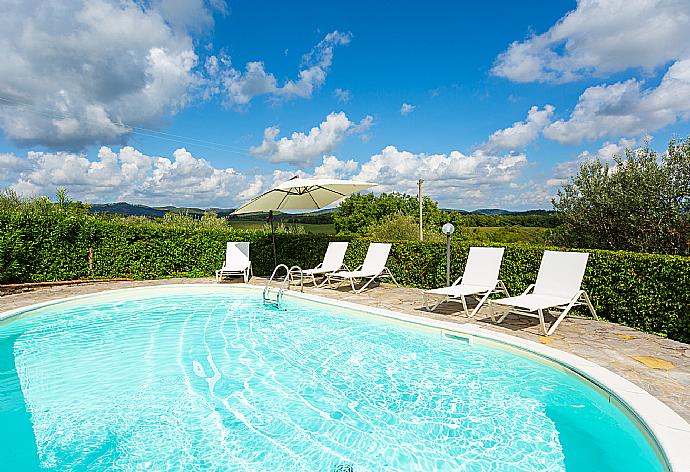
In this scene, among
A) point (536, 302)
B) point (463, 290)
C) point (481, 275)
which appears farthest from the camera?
point (481, 275)

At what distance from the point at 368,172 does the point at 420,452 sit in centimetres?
2303

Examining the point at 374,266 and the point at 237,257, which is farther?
the point at 237,257

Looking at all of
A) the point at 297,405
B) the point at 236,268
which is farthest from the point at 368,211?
the point at 297,405

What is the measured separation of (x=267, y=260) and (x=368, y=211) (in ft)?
130

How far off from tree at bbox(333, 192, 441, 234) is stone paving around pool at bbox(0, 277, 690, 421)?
1685 inches

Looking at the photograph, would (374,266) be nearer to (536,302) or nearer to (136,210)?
(536,302)

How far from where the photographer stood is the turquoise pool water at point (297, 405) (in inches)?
133

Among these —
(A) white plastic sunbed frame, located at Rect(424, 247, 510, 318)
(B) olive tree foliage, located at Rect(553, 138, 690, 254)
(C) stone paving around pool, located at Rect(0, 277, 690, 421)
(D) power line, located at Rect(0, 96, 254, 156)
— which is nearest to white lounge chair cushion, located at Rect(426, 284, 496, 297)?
(A) white plastic sunbed frame, located at Rect(424, 247, 510, 318)

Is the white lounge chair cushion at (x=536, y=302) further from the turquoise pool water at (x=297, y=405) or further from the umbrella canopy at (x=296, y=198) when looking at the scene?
the umbrella canopy at (x=296, y=198)

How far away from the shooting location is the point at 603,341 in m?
5.42

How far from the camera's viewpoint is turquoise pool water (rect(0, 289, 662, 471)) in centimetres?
337

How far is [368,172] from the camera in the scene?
25750mm

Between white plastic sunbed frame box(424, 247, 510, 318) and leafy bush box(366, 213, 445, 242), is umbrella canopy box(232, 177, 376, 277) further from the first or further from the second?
leafy bush box(366, 213, 445, 242)

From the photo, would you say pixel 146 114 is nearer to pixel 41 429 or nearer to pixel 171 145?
pixel 171 145
